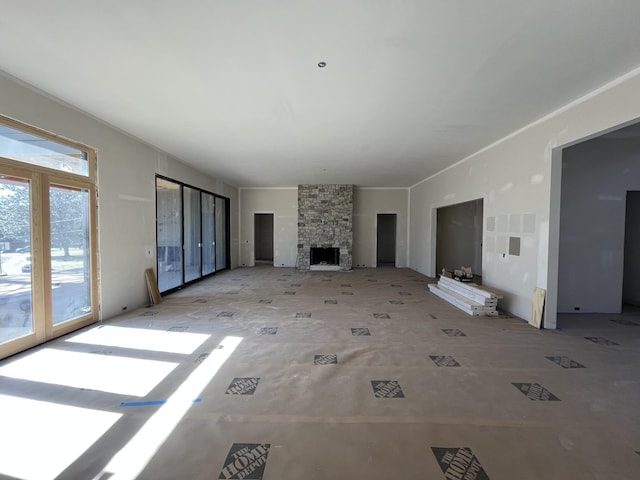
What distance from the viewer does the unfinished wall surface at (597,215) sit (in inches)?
168

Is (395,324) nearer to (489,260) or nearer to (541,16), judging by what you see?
(489,260)

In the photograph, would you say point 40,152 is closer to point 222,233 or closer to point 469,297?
point 222,233

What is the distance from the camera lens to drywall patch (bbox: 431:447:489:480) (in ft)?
4.85

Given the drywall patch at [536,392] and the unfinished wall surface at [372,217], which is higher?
the unfinished wall surface at [372,217]

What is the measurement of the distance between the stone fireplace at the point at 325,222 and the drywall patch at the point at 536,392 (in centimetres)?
692

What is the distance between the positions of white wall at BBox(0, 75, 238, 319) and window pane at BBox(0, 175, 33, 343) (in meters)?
0.80

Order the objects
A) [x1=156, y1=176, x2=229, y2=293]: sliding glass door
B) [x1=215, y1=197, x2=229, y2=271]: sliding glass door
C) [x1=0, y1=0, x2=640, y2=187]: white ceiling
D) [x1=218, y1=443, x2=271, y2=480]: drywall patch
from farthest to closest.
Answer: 1. [x1=215, y1=197, x2=229, y2=271]: sliding glass door
2. [x1=156, y1=176, x2=229, y2=293]: sliding glass door
3. [x1=0, y1=0, x2=640, y2=187]: white ceiling
4. [x1=218, y1=443, x2=271, y2=480]: drywall patch

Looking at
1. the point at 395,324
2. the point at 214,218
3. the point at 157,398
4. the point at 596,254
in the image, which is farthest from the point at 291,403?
the point at 214,218

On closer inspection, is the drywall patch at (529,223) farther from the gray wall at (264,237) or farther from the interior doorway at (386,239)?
the gray wall at (264,237)

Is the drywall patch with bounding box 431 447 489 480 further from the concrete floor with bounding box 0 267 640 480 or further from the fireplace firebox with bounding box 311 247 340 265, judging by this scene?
the fireplace firebox with bounding box 311 247 340 265

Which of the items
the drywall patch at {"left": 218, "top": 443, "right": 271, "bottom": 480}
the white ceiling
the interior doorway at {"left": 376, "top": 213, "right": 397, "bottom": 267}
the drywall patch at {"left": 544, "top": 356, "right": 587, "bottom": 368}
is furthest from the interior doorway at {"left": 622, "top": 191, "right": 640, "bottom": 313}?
the interior doorway at {"left": 376, "top": 213, "right": 397, "bottom": 267}

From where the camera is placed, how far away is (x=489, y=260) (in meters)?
4.98

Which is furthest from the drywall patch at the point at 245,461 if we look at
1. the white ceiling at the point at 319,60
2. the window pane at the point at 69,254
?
the window pane at the point at 69,254

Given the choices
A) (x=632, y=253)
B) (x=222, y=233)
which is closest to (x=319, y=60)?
(x=632, y=253)
